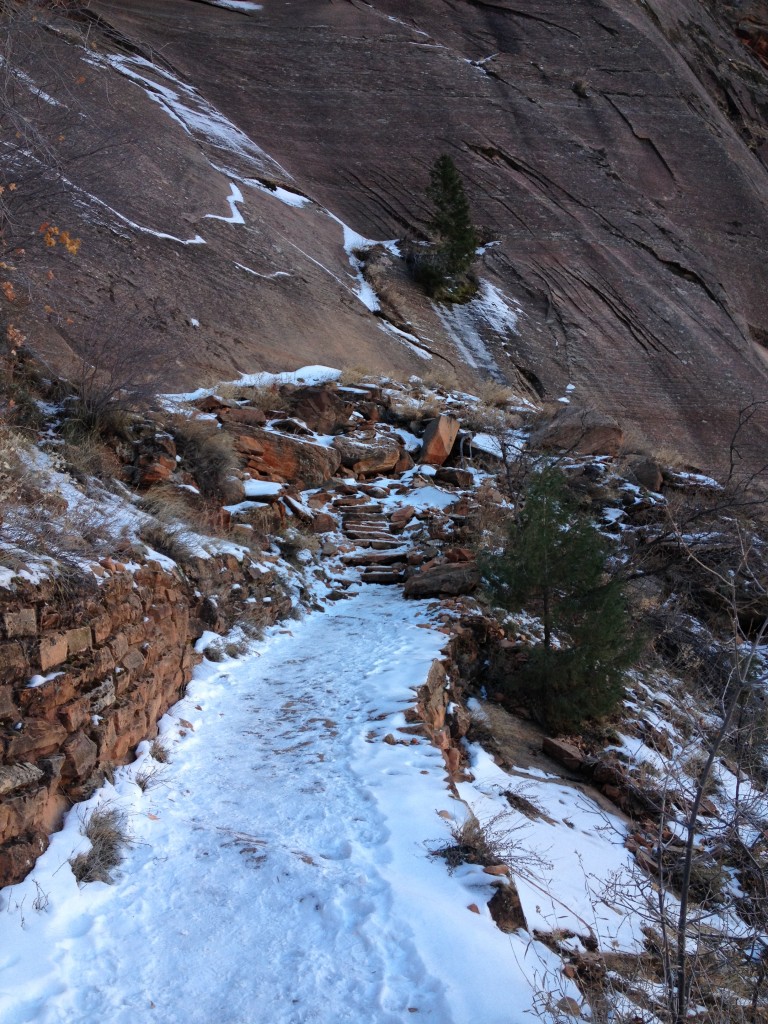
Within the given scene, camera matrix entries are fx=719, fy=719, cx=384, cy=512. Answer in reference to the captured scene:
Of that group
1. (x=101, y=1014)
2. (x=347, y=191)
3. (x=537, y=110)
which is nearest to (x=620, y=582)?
(x=101, y=1014)

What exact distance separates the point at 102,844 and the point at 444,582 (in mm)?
6107

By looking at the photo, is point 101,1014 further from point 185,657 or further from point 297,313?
point 297,313

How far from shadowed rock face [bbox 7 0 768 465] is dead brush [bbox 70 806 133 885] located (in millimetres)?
13051

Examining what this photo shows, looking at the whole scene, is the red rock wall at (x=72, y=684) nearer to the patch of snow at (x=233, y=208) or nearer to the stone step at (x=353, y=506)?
the stone step at (x=353, y=506)

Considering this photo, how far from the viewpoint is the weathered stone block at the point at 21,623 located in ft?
12.4

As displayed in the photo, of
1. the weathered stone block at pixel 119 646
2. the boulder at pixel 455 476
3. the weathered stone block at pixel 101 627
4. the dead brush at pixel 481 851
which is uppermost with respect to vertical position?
the dead brush at pixel 481 851

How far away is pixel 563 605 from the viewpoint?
24.8 ft

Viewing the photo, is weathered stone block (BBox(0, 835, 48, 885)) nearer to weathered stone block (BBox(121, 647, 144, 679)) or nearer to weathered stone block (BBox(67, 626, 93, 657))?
weathered stone block (BBox(67, 626, 93, 657))

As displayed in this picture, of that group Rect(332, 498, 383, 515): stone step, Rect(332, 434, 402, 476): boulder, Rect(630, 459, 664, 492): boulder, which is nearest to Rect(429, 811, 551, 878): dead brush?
Rect(332, 498, 383, 515): stone step

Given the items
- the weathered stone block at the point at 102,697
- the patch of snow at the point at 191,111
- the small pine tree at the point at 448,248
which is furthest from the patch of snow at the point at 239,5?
the weathered stone block at the point at 102,697

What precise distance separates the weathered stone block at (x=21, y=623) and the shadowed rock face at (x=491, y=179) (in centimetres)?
1254

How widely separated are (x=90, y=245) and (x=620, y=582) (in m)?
12.5

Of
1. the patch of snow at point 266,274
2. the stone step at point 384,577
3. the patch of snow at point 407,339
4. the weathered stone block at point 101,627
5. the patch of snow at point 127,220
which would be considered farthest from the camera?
the patch of snow at point 407,339

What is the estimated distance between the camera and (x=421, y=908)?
Answer: 11.1 ft
